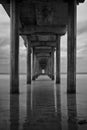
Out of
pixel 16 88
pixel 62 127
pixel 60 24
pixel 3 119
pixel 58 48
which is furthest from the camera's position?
pixel 58 48

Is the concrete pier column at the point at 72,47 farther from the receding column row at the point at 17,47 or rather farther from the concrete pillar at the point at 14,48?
the concrete pillar at the point at 14,48

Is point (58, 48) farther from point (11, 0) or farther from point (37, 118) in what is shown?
point (37, 118)

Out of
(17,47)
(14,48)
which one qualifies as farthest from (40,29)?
(14,48)

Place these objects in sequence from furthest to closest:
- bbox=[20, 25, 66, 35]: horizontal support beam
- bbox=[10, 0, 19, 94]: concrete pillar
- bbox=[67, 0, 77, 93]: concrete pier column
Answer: bbox=[20, 25, 66, 35]: horizontal support beam
bbox=[67, 0, 77, 93]: concrete pier column
bbox=[10, 0, 19, 94]: concrete pillar

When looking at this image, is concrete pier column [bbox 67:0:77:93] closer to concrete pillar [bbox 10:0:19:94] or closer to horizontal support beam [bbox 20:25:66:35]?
concrete pillar [bbox 10:0:19:94]

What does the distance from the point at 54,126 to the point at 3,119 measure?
1855mm

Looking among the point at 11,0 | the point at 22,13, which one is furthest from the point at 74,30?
the point at 22,13

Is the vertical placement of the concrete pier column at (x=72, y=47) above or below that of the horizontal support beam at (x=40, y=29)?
below

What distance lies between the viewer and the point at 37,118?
786cm

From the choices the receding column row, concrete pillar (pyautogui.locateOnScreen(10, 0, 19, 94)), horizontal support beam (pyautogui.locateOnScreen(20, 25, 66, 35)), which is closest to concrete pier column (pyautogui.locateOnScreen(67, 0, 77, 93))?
the receding column row

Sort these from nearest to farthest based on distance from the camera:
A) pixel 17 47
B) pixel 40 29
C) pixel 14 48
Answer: pixel 14 48 → pixel 17 47 → pixel 40 29

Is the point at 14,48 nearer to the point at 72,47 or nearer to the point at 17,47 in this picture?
the point at 17,47

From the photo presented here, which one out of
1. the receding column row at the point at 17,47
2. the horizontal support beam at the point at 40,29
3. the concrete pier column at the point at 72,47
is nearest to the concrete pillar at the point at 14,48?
the receding column row at the point at 17,47

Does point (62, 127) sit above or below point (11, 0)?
A: below
